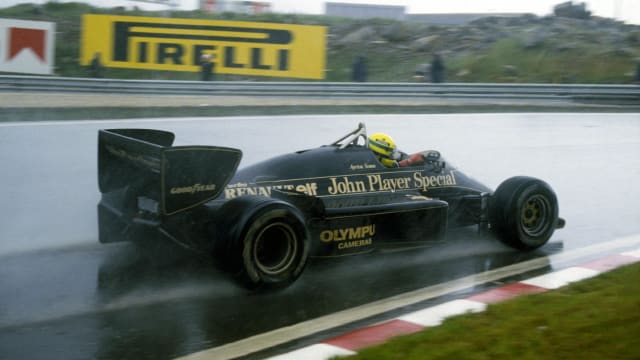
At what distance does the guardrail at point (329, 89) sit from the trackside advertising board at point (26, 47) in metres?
0.25

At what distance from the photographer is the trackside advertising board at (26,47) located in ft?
39.0

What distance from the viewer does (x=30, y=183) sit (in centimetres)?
890

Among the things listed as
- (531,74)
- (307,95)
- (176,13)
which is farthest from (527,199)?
(531,74)

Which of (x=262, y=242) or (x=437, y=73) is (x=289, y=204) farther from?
(x=437, y=73)

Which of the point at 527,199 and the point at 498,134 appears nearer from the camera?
the point at 527,199

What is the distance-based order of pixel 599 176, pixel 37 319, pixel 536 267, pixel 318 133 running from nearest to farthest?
pixel 37 319 → pixel 536 267 → pixel 599 176 → pixel 318 133

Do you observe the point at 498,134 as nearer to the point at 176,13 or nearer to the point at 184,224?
the point at 176,13

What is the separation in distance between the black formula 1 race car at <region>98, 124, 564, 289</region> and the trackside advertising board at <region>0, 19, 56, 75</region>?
614cm

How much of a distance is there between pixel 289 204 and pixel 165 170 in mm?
950

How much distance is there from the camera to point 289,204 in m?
5.97

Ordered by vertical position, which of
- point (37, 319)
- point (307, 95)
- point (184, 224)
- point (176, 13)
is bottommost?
point (37, 319)

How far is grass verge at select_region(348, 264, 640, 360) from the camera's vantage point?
416 centimetres

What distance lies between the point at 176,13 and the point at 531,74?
9.98m

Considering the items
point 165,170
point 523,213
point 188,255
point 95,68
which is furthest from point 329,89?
point 165,170
